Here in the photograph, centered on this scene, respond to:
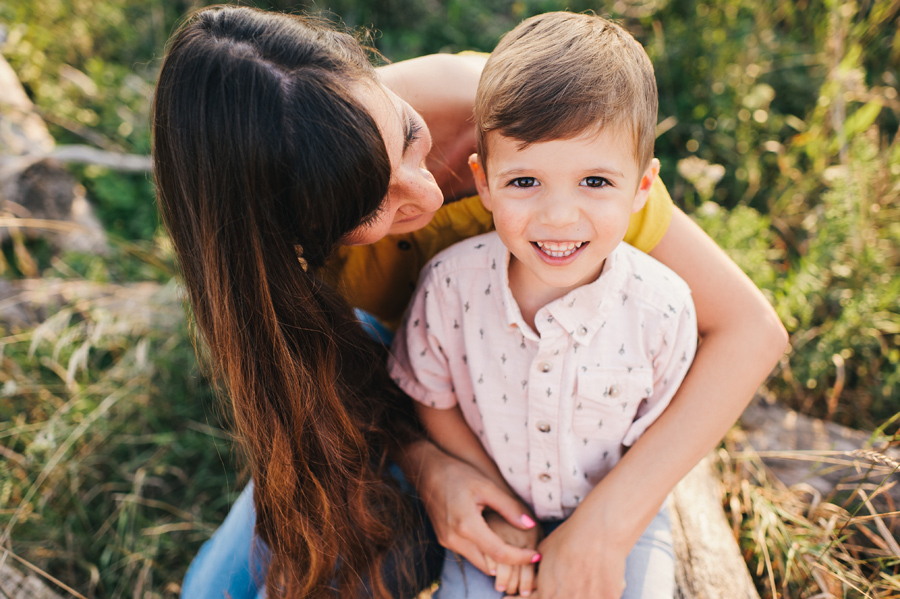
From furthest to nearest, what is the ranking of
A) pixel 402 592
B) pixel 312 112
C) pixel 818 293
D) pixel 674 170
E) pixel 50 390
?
pixel 674 170 → pixel 50 390 → pixel 818 293 → pixel 402 592 → pixel 312 112

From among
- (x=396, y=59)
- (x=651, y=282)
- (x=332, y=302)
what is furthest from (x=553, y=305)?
(x=396, y=59)

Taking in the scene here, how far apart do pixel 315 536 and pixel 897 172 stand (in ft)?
7.58

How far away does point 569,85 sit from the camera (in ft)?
3.23

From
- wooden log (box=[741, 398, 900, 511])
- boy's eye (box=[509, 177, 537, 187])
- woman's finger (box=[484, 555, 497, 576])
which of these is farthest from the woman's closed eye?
wooden log (box=[741, 398, 900, 511])

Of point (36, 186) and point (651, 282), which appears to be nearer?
point (651, 282)

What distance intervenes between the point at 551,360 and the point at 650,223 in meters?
0.43

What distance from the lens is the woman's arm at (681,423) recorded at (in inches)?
49.2

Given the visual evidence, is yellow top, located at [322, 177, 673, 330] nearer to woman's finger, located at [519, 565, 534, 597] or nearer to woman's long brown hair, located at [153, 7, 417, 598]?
woman's long brown hair, located at [153, 7, 417, 598]

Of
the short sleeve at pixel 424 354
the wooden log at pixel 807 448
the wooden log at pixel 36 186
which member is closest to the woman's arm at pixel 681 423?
the short sleeve at pixel 424 354

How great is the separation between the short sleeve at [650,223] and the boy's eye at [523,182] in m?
0.40

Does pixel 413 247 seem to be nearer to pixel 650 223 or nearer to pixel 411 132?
pixel 411 132

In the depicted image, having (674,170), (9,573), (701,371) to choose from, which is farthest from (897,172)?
(9,573)

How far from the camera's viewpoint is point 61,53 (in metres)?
3.61

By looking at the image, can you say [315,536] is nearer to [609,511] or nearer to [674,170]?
[609,511]
